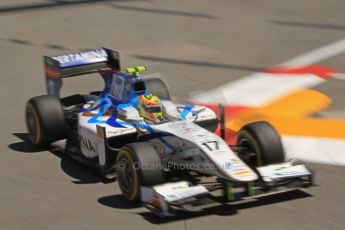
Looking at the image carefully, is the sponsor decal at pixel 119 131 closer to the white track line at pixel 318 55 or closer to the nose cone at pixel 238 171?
the nose cone at pixel 238 171

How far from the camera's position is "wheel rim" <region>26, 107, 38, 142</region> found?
39.4 ft

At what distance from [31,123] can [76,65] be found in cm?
118

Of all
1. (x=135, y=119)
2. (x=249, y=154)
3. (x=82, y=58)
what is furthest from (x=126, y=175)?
(x=82, y=58)

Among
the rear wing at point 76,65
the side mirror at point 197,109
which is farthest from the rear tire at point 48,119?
the side mirror at point 197,109

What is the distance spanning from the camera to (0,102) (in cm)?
1466

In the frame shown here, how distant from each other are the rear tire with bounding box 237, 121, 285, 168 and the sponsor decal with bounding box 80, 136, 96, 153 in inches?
77.1

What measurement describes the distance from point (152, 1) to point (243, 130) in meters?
11.8

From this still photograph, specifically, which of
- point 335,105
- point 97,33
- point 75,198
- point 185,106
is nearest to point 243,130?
point 185,106

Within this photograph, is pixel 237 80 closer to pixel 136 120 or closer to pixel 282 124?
pixel 282 124

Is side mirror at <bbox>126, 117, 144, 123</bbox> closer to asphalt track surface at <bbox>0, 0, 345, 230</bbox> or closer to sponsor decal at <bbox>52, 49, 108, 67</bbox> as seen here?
asphalt track surface at <bbox>0, 0, 345, 230</bbox>

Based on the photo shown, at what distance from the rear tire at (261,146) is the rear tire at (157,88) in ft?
6.03

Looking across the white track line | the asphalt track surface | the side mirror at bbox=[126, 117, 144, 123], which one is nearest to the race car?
the side mirror at bbox=[126, 117, 144, 123]

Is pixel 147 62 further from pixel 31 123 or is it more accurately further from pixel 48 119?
pixel 48 119

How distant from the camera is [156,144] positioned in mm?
10398
